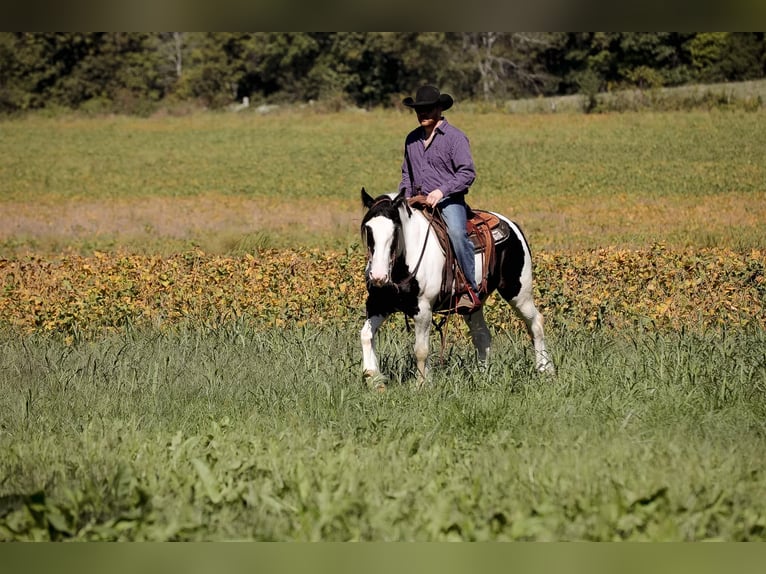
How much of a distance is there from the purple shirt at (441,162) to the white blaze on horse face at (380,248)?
87cm

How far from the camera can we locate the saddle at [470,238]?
968 cm

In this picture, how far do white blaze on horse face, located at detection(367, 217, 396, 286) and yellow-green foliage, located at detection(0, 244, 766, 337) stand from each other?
383cm

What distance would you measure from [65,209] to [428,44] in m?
41.3

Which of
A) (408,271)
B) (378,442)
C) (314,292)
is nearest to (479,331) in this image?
(408,271)

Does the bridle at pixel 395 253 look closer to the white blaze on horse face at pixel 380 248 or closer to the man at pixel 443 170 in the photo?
the white blaze on horse face at pixel 380 248

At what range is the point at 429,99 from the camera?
9.46m

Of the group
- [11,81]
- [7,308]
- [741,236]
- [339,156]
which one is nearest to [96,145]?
[339,156]

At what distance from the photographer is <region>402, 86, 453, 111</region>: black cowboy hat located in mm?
9422

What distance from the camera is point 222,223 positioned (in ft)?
88.9

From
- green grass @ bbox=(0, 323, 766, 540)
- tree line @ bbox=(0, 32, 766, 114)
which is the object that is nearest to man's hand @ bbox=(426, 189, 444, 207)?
green grass @ bbox=(0, 323, 766, 540)

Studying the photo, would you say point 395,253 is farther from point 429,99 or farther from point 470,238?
point 429,99

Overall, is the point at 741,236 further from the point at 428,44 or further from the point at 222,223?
the point at 428,44

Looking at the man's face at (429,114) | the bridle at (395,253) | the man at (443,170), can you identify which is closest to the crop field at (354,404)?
the bridle at (395,253)

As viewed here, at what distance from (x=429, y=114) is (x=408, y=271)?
4.73ft
